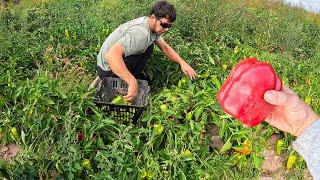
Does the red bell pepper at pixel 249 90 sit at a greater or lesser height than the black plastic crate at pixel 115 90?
greater

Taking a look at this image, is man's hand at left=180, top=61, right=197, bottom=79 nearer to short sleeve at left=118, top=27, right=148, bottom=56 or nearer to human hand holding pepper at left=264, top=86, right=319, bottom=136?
short sleeve at left=118, top=27, right=148, bottom=56

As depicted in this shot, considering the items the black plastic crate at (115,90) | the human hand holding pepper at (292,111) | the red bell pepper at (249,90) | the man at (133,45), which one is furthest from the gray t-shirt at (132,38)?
the human hand holding pepper at (292,111)

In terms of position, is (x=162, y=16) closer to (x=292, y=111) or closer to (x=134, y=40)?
(x=134, y=40)

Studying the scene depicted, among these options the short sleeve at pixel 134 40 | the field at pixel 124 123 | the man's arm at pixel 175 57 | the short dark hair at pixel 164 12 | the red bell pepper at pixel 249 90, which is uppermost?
the short dark hair at pixel 164 12

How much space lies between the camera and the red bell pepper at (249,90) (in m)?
1.58

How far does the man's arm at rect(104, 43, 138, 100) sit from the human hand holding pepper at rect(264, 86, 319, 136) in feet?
8.14

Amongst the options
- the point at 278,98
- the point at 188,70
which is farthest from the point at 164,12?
the point at 278,98

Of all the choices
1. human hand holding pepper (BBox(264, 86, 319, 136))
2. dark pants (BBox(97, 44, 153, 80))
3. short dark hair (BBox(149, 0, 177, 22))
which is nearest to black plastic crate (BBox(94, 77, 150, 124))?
dark pants (BBox(97, 44, 153, 80))

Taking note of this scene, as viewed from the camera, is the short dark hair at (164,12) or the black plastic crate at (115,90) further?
the black plastic crate at (115,90)

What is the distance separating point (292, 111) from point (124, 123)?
8.25 feet

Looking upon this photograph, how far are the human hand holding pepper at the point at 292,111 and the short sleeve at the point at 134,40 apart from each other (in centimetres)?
261

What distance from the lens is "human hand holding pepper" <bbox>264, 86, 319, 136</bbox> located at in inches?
51.6

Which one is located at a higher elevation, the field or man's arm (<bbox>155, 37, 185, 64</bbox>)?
man's arm (<bbox>155, 37, 185, 64</bbox>)

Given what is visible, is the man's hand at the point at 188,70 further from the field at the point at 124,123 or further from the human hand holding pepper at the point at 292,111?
the human hand holding pepper at the point at 292,111
